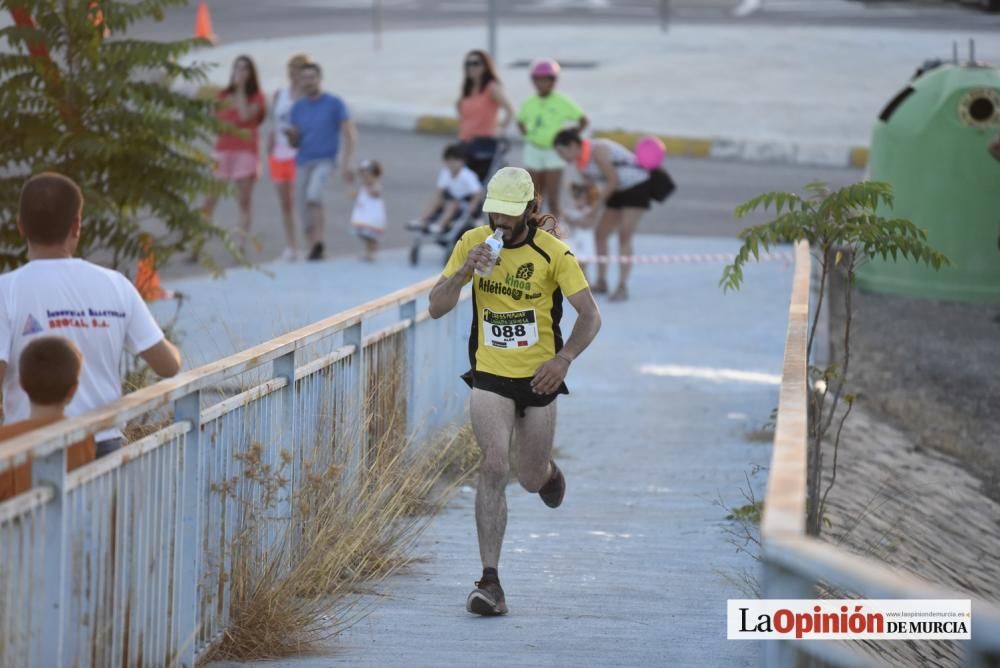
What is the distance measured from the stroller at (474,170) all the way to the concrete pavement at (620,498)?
1.40 feet

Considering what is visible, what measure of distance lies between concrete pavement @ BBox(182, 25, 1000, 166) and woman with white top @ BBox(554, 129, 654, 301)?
9.57 meters

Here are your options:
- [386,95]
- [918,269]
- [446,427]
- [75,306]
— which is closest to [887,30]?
[386,95]

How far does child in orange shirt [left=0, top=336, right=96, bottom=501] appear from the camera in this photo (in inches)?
196

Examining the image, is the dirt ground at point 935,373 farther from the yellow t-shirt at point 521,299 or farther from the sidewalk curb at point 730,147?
the sidewalk curb at point 730,147

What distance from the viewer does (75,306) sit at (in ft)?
18.1

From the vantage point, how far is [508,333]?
22.5ft

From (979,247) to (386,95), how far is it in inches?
600

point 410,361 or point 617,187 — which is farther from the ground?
point 617,187

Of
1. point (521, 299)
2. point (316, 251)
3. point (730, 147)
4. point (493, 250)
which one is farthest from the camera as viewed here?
point (730, 147)

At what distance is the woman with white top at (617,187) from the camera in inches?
591

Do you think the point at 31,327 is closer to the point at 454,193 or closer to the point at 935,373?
the point at 935,373

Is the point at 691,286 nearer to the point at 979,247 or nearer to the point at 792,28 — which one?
the point at 979,247

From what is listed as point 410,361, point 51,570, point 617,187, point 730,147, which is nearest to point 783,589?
point 51,570

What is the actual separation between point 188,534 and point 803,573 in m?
2.50
